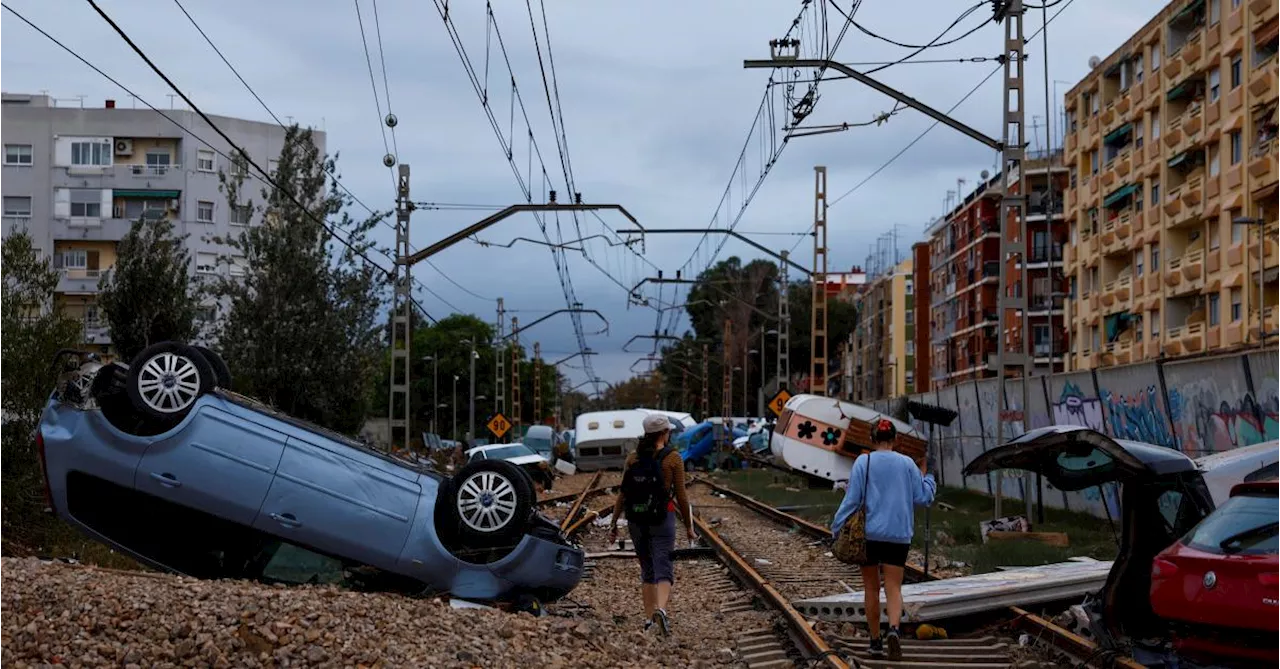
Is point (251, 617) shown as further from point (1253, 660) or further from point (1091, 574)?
point (1091, 574)

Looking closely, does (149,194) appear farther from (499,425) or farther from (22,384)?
(22,384)

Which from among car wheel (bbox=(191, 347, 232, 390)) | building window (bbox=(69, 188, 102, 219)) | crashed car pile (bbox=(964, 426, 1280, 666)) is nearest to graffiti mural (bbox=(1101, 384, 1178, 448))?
crashed car pile (bbox=(964, 426, 1280, 666))

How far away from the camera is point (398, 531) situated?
1240 cm

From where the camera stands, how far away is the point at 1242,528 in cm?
876

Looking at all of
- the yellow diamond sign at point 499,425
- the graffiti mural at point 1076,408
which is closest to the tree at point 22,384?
the graffiti mural at point 1076,408

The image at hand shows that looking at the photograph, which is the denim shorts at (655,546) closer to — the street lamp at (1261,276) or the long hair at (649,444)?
the long hair at (649,444)

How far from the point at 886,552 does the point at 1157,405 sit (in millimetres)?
14561

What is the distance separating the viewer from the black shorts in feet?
34.5

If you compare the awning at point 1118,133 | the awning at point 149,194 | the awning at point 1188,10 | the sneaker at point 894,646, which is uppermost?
the awning at point 1188,10

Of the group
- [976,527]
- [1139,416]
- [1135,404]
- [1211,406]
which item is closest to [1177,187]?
[1135,404]

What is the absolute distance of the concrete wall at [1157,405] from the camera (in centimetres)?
1998

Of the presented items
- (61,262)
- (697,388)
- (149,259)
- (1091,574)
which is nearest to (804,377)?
(697,388)

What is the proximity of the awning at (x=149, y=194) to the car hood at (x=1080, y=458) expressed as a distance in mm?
61830

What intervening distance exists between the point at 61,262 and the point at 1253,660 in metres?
67.2
